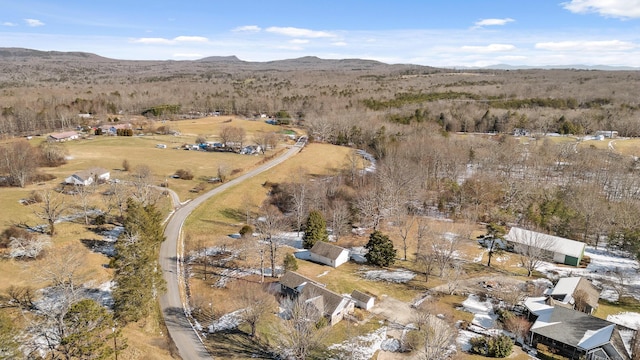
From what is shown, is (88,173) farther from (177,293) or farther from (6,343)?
(6,343)

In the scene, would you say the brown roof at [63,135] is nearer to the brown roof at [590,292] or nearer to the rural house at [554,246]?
the rural house at [554,246]

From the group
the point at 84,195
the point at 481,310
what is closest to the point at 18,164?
the point at 84,195

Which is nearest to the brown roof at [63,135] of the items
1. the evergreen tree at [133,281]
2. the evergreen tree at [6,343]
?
the evergreen tree at [133,281]

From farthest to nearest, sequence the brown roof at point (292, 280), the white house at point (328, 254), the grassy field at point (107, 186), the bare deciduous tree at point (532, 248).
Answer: the white house at point (328, 254) → the bare deciduous tree at point (532, 248) → the brown roof at point (292, 280) → the grassy field at point (107, 186)

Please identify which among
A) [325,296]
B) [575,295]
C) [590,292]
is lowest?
[590,292]

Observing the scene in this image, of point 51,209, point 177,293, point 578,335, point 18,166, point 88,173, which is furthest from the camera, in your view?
point 88,173

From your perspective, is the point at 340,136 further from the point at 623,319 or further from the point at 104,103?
the point at 104,103
